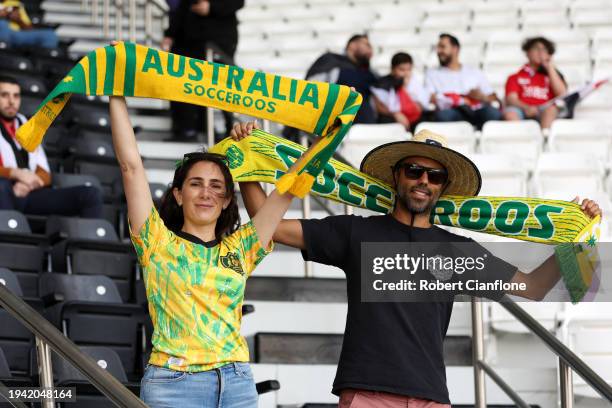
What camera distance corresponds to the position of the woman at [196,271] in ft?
12.8

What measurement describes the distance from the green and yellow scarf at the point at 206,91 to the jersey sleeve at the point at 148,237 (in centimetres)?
51

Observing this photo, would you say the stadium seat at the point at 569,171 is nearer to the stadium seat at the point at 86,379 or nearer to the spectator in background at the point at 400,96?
the spectator in background at the point at 400,96

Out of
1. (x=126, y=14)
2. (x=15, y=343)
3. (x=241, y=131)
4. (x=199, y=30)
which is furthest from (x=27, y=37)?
(x=241, y=131)

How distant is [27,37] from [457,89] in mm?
3771

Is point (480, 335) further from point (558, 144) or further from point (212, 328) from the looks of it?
point (558, 144)

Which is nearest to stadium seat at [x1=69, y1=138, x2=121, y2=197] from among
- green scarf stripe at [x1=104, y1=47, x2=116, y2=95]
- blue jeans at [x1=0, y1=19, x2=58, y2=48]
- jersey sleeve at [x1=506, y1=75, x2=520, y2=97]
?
blue jeans at [x1=0, y1=19, x2=58, y2=48]

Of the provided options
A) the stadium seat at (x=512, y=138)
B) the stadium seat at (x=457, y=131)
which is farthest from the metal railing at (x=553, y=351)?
the stadium seat at (x=512, y=138)

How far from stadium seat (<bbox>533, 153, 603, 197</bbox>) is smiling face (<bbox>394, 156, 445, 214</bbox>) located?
13.8 feet

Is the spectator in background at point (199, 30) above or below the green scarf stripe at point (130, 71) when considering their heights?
above

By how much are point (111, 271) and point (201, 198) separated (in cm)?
256

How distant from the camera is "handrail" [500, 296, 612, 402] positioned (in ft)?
15.0

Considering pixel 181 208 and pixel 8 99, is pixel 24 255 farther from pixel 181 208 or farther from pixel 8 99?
pixel 181 208

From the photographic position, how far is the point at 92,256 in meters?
6.53

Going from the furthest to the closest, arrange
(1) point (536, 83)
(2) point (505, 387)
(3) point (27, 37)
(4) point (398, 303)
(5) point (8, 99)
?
(3) point (27, 37)
(1) point (536, 83)
(5) point (8, 99)
(2) point (505, 387)
(4) point (398, 303)
